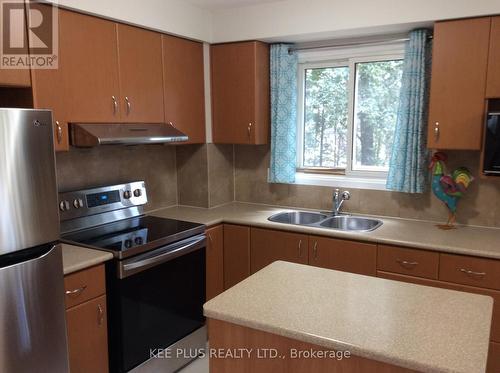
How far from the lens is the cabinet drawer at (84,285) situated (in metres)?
2.02

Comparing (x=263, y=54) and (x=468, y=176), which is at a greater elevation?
(x=263, y=54)

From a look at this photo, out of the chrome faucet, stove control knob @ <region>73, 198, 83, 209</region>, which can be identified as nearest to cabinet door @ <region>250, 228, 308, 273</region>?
the chrome faucet

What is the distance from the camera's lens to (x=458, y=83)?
8.30ft

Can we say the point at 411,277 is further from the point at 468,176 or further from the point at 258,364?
the point at 258,364

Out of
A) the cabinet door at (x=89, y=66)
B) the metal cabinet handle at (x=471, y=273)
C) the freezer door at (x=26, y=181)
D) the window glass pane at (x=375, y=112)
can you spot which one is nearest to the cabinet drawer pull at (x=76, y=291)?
the freezer door at (x=26, y=181)

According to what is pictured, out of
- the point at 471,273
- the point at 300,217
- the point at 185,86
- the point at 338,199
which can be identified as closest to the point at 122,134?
the point at 185,86

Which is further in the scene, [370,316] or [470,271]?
[470,271]

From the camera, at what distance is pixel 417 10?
101 inches

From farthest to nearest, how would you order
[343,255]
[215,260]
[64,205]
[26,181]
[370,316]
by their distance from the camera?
[215,260] < [343,255] < [64,205] < [26,181] < [370,316]

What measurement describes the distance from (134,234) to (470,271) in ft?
6.42

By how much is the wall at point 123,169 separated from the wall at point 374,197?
2.04ft

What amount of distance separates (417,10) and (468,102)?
0.64m

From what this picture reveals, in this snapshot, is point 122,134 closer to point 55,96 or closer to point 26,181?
point 55,96

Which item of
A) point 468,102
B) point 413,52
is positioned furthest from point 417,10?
point 468,102
